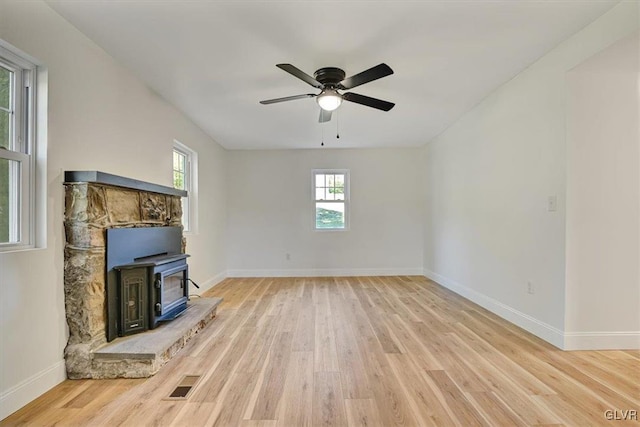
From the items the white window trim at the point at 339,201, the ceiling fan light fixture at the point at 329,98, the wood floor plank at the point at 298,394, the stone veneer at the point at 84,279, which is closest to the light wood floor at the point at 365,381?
the wood floor plank at the point at 298,394

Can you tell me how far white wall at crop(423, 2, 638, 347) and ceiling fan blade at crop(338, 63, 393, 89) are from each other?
5.00ft

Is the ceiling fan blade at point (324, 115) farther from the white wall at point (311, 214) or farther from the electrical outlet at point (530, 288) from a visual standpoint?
the white wall at point (311, 214)

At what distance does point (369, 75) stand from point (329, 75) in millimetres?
500

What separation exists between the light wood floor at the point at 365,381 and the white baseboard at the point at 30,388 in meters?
0.05

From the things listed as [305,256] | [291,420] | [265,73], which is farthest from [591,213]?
[305,256]

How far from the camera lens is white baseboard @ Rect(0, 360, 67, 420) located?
1.84m

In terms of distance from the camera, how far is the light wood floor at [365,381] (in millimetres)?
1832

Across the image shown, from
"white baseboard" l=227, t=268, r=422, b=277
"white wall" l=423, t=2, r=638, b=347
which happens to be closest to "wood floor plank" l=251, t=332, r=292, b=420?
"white wall" l=423, t=2, r=638, b=347

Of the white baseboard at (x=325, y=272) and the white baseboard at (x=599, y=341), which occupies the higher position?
the white baseboard at (x=599, y=341)

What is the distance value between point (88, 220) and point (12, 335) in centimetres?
79

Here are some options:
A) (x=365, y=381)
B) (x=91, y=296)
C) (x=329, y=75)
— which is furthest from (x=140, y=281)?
(x=329, y=75)

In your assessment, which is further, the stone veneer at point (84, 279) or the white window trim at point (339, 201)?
the white window trim at point (339, 201)

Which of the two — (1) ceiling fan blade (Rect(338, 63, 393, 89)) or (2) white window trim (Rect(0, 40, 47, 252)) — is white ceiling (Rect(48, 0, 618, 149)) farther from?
(2) white window trim (Rect(0, 40, 47, 252))

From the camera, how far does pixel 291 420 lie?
5.89 feet
